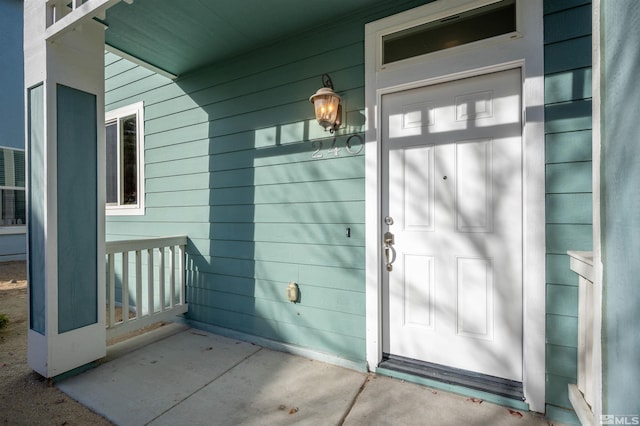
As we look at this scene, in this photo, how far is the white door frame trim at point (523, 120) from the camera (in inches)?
66.9

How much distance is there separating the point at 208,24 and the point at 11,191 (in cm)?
681

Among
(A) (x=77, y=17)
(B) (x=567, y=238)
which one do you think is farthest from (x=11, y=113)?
(B) (x=567, y=238)

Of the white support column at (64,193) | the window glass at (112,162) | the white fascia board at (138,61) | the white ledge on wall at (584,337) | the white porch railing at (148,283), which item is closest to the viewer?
the white ledge on wall at (584,337)

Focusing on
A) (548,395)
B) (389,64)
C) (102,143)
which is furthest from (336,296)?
(102,143)

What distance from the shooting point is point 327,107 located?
7.06 ft

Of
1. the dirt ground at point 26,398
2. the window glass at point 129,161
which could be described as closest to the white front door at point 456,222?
the dirt ground at point 26,398

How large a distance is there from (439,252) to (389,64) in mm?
1382

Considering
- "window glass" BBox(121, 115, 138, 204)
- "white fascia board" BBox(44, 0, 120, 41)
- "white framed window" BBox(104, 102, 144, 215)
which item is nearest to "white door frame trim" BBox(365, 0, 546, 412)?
"white fascia board" BBox(44, 0, 120, 41)

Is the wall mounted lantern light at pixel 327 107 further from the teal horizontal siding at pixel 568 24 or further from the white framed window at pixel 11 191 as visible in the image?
the white framed window at pixel 11 191

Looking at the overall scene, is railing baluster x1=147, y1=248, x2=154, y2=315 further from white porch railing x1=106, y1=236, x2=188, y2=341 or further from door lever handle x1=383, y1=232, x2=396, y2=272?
door lever handle x1=383, y1=232, x2=396, y2=272

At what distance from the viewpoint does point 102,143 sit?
228 cm

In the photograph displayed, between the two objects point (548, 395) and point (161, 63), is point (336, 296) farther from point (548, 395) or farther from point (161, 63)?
point (161, 63)

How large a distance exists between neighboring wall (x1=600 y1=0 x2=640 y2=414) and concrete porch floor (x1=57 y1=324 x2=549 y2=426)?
109cm

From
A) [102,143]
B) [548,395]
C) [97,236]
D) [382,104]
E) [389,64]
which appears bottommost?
[548,395]
